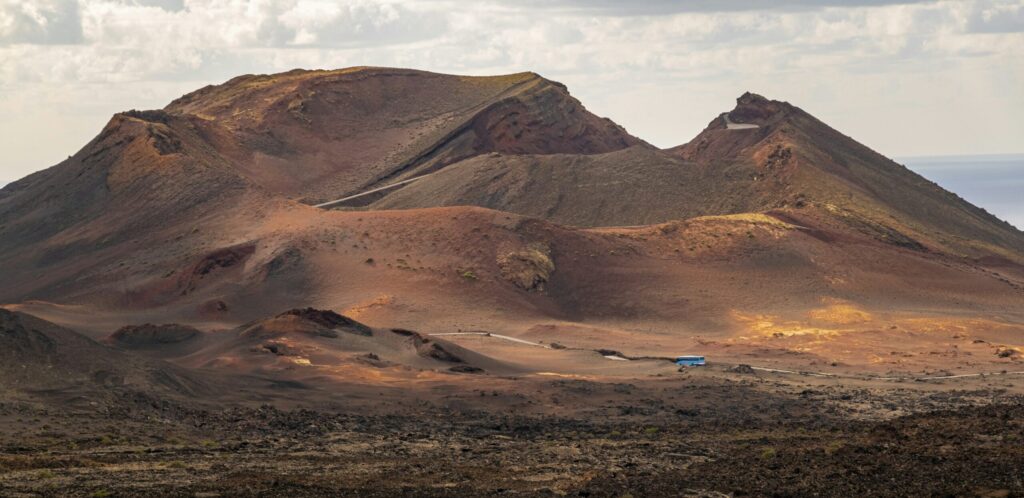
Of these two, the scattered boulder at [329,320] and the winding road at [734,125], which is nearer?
the scattered boulder at [329,320]

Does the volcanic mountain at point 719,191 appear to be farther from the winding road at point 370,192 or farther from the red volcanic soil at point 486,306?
the winding road at point 370,192

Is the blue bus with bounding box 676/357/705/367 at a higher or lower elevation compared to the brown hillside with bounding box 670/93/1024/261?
lower

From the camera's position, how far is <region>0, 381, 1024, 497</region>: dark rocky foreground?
32.2 m

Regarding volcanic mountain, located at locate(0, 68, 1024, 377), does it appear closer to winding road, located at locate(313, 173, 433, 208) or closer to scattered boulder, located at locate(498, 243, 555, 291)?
scattered boulder, located at locate(498, 243, 555, 291)

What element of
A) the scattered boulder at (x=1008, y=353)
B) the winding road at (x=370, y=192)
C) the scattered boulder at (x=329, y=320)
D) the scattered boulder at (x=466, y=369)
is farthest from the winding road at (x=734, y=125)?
the scattered boulder at (x=466, y=369)

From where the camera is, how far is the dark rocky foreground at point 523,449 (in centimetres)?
3216

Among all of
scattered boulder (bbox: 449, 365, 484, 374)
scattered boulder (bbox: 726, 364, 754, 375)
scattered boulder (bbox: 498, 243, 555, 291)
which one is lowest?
scattered boulder (bbox: 449, 365, 484, 374)

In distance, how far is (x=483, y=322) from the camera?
228 ft

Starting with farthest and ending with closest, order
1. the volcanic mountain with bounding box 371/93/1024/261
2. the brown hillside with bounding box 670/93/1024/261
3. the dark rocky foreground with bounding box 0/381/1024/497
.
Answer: the brown hillside with bounding box 670/93/1024/261
the volcanic mountain with bounding box 371/93/1024/261
the dark rocky foreground with bounding box 0/381/1024/497

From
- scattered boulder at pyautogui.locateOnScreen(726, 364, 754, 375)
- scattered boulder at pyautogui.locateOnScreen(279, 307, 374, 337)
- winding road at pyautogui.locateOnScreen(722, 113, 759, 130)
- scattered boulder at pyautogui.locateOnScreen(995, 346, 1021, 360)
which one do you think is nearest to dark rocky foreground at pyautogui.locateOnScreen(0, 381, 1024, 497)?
scattered boulder at pyautogui.locateOnScreen(726, 364, 754, 375)

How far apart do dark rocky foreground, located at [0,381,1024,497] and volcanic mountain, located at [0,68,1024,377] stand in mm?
15879

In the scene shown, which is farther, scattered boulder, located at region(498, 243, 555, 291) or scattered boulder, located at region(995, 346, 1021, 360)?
scattered boulder, located at region(498, 243, 555, 291)

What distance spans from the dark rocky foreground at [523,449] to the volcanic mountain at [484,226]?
1588 cm

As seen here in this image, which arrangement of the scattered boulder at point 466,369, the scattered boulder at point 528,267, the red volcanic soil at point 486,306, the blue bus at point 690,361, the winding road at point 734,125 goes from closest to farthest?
the red volcanic soil at point 486,306
the scattered boulder at point 466,369
the blue bus at point 690,361
the scattered boulder at point 528,267
the winding road at point 734,125
